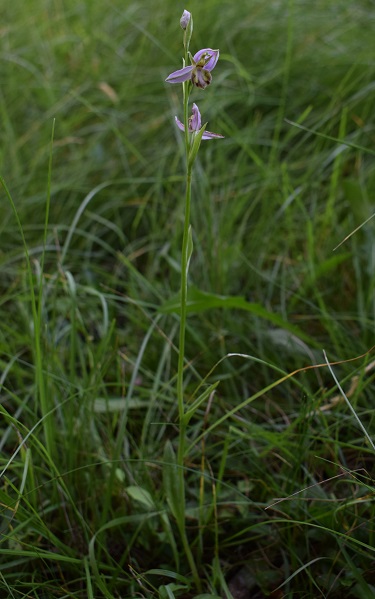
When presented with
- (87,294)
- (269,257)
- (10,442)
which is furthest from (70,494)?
(269,257)

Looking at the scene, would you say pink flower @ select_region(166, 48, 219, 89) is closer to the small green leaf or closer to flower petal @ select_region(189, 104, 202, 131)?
flower petal @ select_region(189, 104, 202, 131)

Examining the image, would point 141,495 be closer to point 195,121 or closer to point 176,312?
point 176,312

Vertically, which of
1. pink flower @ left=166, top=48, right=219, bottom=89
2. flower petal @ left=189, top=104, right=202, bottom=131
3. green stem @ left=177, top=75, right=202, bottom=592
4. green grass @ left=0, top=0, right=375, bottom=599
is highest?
pink flower @ left=166, top=48, right=219, bottom=89

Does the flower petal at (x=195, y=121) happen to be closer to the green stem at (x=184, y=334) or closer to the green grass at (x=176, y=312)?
the green stem at (x=184, y=334)

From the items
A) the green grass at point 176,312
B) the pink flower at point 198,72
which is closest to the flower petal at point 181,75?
the pink flower at point 198,72

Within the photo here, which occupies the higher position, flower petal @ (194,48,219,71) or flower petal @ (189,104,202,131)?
flower petal @ (194,48,219,71)

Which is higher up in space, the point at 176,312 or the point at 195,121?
the point at 195,121

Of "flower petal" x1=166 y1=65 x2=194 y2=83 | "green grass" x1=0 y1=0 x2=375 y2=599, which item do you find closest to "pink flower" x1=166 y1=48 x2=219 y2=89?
"flower petal" x1=166 y1=65 x2=194 y2=83

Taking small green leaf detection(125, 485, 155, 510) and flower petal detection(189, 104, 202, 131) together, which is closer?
flower petal detection(189, 104, 202, 131)

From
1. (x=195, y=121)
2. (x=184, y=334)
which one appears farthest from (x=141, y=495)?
(x=195, y=121)
